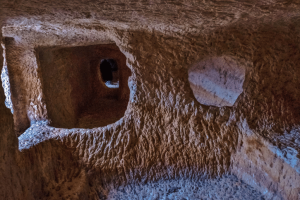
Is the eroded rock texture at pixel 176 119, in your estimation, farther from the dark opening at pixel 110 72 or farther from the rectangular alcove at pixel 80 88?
the dark opening at pixel 110 72

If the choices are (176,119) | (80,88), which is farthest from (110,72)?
A: (176,119)

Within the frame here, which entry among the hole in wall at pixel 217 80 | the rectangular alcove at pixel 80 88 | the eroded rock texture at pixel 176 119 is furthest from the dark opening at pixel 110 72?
the hole in wall at pixel 217 80

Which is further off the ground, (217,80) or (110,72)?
(217,80)

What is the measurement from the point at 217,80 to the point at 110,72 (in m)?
4.09

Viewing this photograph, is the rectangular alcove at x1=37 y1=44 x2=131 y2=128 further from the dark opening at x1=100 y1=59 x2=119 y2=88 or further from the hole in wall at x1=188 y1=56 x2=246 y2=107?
the hole in wall at x1=188 y1=56 x2=246 y2=107

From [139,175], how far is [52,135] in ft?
2.75

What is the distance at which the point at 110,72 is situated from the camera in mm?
5531

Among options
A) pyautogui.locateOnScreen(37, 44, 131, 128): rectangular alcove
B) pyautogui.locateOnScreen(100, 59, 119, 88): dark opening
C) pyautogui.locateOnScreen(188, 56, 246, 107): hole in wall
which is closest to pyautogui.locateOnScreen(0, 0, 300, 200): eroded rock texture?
pyautogui.locateOnScreen(188, 56, 246, 107): hole in wall

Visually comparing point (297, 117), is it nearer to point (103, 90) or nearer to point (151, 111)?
point (151, 111)

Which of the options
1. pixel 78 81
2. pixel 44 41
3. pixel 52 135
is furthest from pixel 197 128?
pixel 78 81

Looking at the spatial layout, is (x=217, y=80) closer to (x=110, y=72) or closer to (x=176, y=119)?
(x=176, y=119)

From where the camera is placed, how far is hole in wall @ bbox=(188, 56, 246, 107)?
1.73 metres

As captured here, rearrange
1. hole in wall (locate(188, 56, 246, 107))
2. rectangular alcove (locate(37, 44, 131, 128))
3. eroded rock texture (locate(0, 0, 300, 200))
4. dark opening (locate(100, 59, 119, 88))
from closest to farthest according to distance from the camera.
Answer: eroded rock texture (locate(0, 0, 300, 200)) → hole in wall (locate(188, 56, 246, 107)) → rectangular alcove (locate(37, 44, 131, 128)) → dark opening (locate(100, 59, 119, 88))

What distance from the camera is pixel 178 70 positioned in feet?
6.06
